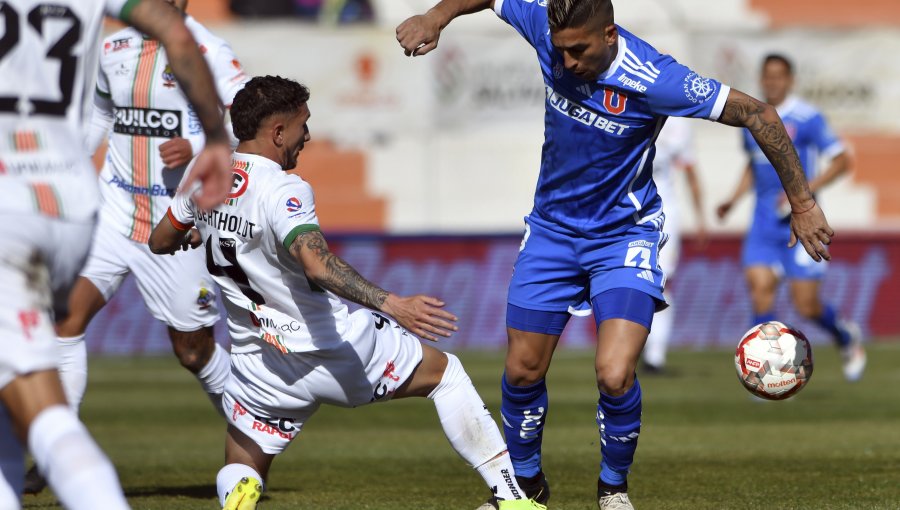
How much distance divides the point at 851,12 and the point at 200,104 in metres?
21.1

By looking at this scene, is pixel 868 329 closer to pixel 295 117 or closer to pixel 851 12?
pixel 851 12

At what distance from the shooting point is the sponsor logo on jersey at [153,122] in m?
7.64

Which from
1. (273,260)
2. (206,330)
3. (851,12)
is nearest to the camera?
(273,260)

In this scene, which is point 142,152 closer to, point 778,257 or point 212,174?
point 212,174

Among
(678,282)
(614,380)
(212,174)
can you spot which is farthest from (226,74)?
(678,282)

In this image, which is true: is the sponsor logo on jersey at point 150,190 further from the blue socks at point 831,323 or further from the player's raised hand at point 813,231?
the blue socks at point 831,323

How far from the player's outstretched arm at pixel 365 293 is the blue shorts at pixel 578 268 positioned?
1520 mm

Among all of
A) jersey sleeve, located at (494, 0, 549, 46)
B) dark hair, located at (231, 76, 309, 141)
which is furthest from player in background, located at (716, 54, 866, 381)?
dark hair, located at (231, 76, 309, 141)

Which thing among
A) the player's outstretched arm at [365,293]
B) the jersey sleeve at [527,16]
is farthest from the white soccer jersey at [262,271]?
the jersey sleeve at [527,16]

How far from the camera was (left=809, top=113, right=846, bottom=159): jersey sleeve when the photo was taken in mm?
12656

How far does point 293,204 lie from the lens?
5.52 metres

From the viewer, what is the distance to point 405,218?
21.6m

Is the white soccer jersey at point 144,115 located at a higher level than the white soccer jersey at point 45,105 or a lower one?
lower

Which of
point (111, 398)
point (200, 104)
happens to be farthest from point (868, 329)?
point (200, 104)
